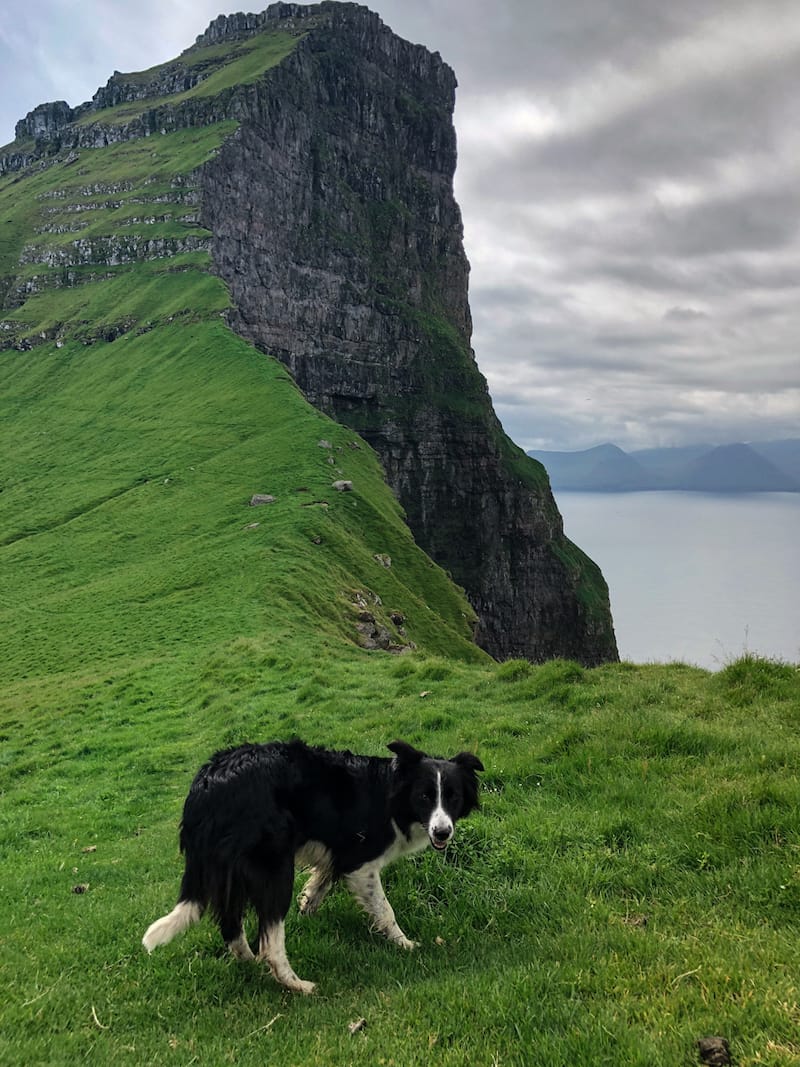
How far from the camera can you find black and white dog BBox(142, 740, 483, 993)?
6027 millimetres

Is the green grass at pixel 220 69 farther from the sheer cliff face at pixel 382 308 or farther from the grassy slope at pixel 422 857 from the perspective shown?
the grassy slope at pixel 422 857

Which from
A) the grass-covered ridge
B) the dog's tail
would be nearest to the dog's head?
the grass-covered ridge

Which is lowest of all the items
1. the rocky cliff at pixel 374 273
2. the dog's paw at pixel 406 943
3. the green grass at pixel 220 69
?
the dog's paw at pixel 406 943

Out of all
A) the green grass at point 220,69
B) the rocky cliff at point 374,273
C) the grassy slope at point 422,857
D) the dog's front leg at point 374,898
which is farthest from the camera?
the green grass at point 220,69

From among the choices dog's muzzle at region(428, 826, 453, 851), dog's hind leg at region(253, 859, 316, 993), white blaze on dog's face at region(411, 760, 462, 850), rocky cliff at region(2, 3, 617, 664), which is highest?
rocky cliff at region(2, 3, 617, 664)

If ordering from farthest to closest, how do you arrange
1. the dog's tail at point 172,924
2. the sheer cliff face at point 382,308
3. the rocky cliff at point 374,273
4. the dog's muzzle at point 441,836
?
the rocky cliff at point 374,273 → the sheer cliff face at point 382,308 → the dog's muzzle at point 441,836 → the dog's tail at point 172,924

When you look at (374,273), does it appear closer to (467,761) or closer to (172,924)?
(467,761)

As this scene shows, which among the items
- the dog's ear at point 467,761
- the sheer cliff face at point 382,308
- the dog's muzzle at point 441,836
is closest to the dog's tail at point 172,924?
the dog's muzzle at point 441,836

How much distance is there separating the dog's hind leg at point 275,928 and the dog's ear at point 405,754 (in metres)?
1.56

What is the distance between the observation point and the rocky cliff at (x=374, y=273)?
114625 mm

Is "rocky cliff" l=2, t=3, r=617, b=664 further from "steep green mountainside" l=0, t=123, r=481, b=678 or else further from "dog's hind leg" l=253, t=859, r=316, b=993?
"dog's hind leg" l=253, t=859, r=316, b=993

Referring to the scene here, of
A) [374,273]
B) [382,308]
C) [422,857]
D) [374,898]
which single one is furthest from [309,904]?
[374,273]

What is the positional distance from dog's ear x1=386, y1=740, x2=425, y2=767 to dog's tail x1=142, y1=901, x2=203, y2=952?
91.6 inches

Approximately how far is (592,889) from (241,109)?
142m
